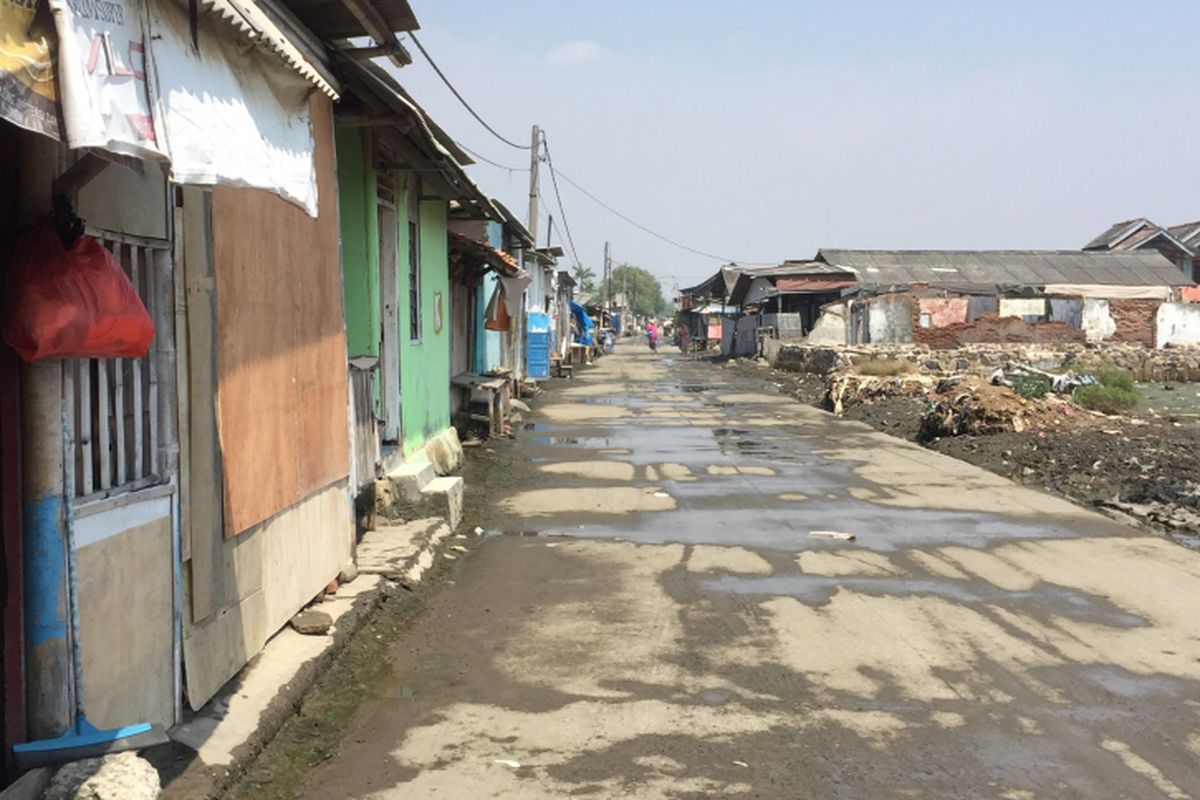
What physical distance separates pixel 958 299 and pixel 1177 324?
7.83m

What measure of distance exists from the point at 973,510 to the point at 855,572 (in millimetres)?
3173

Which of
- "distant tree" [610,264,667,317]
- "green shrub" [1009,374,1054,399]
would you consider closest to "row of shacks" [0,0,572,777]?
"green shrub" [1009,374,1054,399]

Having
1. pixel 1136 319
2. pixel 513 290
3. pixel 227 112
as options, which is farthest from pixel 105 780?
pixel 1136 319

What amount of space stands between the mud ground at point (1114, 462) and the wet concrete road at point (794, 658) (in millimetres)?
636

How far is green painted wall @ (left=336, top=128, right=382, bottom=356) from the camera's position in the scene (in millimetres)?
8539

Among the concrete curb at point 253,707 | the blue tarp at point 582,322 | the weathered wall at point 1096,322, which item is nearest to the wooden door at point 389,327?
the concrete curb at point 253,707

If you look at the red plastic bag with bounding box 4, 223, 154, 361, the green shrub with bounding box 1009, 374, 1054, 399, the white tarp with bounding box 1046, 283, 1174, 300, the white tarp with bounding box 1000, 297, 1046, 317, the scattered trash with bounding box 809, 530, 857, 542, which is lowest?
the scattered trash with bounding box 809, 530, 857, 542

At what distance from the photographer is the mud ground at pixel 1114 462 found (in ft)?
34.4

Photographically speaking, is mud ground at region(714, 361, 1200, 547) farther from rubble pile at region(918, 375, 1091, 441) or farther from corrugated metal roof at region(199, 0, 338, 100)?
corrugated metal roof at region(199, 0, 338, 100)

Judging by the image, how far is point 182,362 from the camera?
446 cm

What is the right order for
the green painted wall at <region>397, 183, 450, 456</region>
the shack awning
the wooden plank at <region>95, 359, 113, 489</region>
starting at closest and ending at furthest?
the wooden plank at <region>95, 359, 113, 489</region> < the green painted wall at <region>397, 183, 450, 456</region> < the shack awning

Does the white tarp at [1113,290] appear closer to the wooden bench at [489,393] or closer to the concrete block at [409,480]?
the wooden bench at [489,393]

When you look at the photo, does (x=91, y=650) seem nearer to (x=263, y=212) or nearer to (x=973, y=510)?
(x=263, y=212)

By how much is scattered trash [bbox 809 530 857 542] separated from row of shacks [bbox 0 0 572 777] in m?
4.18
